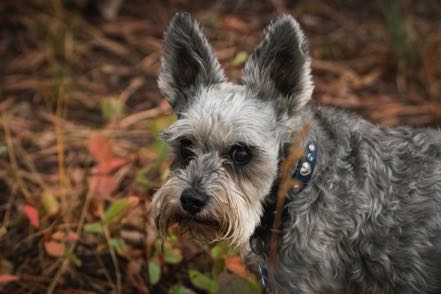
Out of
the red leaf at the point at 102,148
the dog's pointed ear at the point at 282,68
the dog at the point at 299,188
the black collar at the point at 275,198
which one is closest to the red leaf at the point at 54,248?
the red leaf at the point at 102,148

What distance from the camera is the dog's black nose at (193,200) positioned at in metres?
3.09

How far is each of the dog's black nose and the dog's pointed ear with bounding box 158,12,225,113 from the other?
0.60 m

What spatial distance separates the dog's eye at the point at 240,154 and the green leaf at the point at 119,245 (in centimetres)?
107

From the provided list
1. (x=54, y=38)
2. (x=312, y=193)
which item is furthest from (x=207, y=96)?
(x=54, y=38)

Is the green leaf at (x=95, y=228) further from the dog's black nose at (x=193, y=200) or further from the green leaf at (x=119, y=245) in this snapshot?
the dog's black nose at (x=193, y=200)

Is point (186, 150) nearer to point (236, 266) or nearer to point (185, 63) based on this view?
point (185, 63)

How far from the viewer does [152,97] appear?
5.93 metres

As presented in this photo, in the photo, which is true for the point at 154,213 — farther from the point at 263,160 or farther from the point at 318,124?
the point at 318,124

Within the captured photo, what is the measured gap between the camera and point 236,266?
364cm

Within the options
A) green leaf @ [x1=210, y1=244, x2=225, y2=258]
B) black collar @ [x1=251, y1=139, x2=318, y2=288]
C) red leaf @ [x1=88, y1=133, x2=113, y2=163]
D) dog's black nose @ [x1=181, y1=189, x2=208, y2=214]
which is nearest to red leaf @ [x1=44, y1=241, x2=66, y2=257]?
red leaf @ [x1=88, y1=133, x2=113, y2=163]

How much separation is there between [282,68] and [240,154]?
0.50 m

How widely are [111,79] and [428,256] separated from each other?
12.3ft

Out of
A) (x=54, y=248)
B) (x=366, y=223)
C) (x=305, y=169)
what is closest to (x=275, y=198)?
(x=305, y=169)

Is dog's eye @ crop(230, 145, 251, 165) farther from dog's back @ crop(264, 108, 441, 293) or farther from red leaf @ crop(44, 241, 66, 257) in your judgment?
red leaf @ crop(44, 241, 66, 257)
